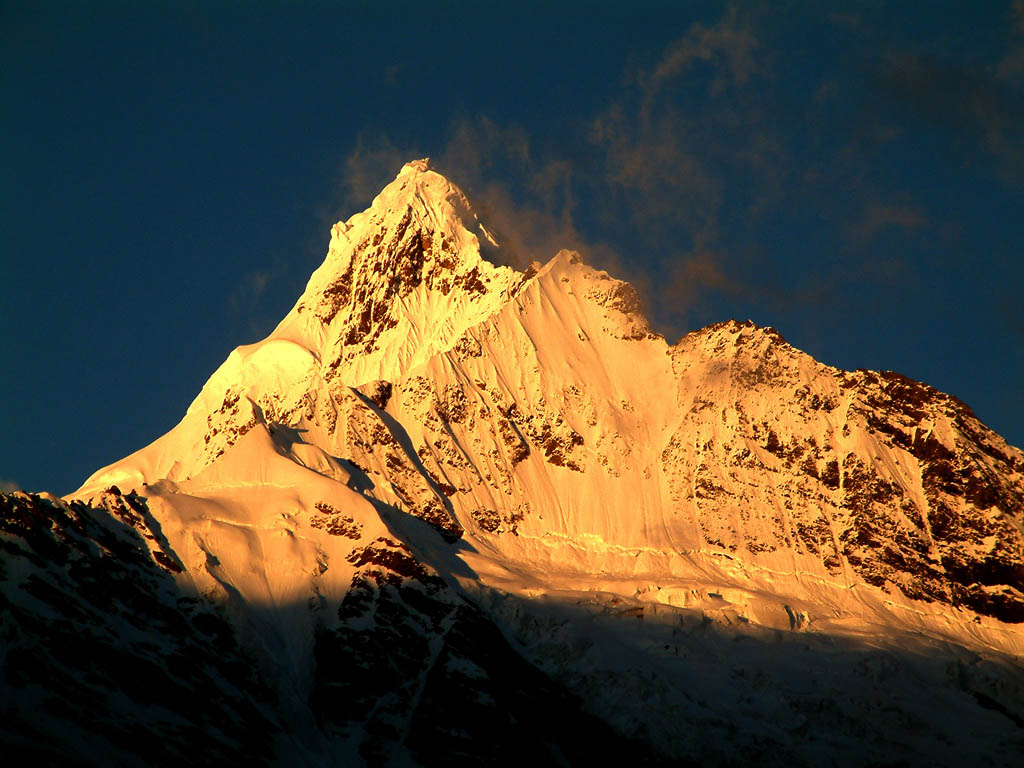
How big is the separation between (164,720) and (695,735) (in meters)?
57.3

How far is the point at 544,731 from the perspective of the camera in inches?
7810

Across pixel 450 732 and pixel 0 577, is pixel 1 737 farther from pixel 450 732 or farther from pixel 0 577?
pixel 450 732

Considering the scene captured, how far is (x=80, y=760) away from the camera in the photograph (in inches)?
6476

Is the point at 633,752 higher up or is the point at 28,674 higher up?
the point at 633,752

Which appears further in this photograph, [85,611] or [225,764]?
[85,611]

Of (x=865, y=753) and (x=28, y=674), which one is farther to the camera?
(x=865, y=753)

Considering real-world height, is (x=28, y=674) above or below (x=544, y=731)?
below

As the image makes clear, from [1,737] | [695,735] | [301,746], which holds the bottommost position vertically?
[1,737]

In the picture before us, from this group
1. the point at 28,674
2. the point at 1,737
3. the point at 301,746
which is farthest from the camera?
the point at 301,746

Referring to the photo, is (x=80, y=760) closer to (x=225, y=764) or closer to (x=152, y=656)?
(x=225, y=764)

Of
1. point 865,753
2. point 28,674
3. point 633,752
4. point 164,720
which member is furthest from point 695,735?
point 28,674

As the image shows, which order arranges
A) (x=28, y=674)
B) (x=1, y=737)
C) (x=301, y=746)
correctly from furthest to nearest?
(x=301, y=746) → (x=28, y=674) → (x=1, y=737)

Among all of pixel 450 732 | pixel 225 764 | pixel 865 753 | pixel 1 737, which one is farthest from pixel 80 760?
pixel 865 753

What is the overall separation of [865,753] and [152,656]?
3117 inches
